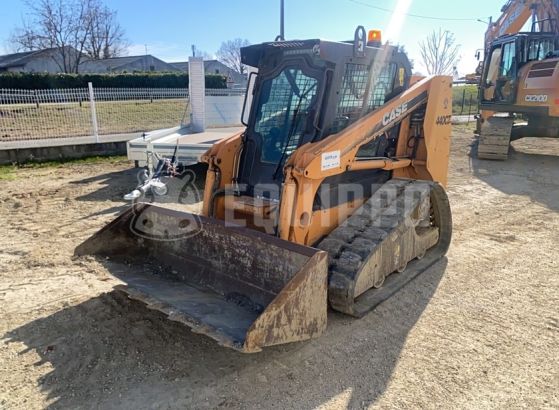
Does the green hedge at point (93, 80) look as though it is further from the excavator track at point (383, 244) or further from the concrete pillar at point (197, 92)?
the excavator track at point (383, 244)

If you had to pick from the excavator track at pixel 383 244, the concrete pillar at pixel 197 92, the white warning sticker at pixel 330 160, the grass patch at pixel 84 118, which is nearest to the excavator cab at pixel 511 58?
the concrete pillar at pixel 197 92

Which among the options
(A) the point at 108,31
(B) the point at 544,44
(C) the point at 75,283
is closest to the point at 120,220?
(C) the point at 75,283

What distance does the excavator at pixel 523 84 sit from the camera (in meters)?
10.1

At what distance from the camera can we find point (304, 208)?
3660mm

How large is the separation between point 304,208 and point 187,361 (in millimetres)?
1429

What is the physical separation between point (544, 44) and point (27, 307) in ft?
39.7

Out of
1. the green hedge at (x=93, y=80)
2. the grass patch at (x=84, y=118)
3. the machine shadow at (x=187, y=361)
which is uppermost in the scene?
the green hedge at (x=93, y=80)

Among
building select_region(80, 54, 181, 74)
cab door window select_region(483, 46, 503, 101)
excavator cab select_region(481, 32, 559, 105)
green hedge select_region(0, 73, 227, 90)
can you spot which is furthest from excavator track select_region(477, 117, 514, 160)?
building select_region(80, 54, 181, 74)

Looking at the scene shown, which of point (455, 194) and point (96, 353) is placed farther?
point (455, 194)

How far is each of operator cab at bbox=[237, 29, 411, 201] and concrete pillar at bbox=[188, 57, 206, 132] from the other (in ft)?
24.2

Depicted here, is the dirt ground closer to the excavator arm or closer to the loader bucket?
the loader bucket

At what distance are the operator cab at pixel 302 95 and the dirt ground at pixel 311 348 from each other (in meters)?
1.45

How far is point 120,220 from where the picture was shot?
4184 millimetres

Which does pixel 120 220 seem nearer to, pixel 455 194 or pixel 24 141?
pixel 455 194
